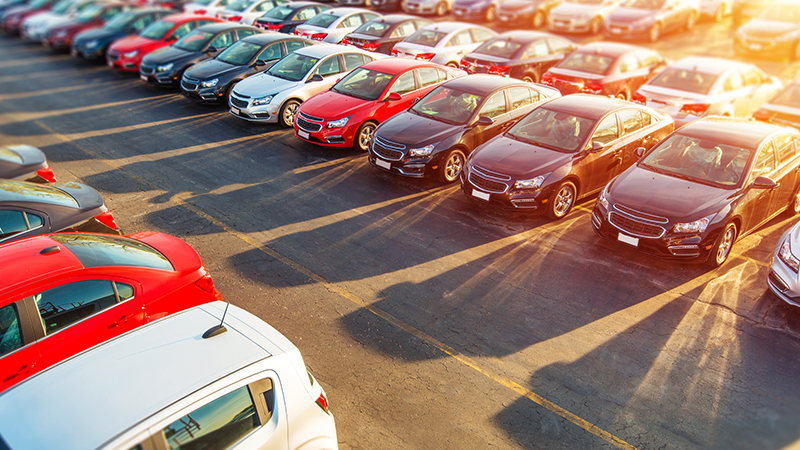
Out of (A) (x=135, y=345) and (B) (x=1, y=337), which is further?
(B) (x=1, y=337)

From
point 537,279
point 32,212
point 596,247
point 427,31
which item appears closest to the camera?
point 32,212

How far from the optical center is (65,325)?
4.96m

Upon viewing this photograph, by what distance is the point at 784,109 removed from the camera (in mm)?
12062

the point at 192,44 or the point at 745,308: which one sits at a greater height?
the point at 192,44

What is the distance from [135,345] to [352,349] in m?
2.65

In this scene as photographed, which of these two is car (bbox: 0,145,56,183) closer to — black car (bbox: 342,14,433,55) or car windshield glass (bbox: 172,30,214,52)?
car windshield glass (bbox: 172,30,214,52)

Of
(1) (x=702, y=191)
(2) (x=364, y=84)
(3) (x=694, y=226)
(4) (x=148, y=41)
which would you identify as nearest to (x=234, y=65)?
(2) (x=364, y=84)

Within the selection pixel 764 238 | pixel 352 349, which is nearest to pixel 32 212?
pixel 352 349

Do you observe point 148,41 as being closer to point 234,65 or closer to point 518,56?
point 234,65

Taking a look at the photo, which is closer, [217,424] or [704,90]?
[217,424]

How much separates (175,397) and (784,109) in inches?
532

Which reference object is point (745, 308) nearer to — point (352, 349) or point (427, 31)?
point (352, 349)

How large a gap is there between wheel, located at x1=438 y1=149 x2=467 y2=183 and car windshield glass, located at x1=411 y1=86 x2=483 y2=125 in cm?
63

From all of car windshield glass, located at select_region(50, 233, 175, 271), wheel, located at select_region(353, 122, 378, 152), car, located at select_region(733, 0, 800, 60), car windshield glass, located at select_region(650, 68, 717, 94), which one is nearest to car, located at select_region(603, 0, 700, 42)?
car, located at select_region(733, 0, 800, 60)
